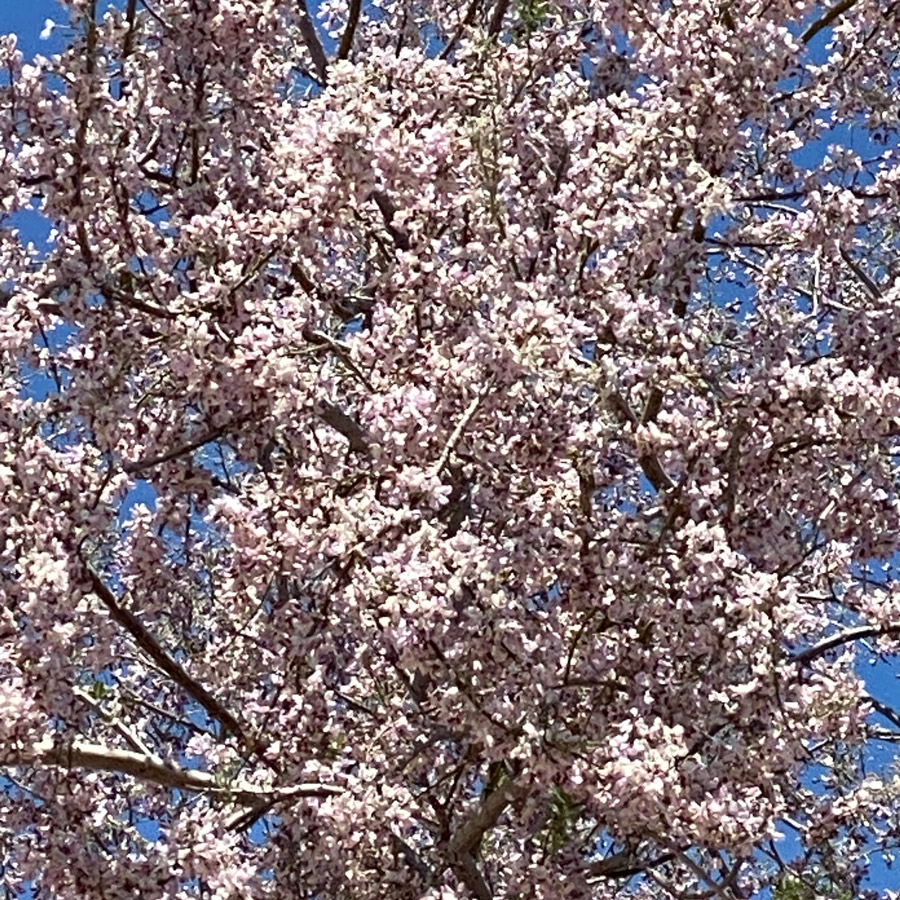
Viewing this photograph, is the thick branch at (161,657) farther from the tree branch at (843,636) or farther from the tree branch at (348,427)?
the tree branch at (843,636)

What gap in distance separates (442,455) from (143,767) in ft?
7.99

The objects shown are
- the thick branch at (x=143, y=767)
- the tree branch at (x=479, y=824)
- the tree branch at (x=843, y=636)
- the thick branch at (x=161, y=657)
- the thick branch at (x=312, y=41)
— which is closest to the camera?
the thick branch at (x=143, y=767)

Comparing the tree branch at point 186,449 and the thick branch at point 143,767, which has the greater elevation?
the tree branch at point 186,449

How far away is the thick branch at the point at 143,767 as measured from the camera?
6.65 m

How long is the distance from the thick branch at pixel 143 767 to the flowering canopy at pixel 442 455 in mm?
26

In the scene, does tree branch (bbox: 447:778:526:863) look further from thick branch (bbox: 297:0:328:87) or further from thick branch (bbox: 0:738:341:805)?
thick branch (bbox: 297:0:328:87)

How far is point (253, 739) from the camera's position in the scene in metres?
7.27

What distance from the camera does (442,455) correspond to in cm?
638

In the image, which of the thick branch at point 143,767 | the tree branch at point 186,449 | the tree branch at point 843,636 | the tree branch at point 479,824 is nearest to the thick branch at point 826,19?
the tree branch at point 843,636

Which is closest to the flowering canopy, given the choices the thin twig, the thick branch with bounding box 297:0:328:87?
the thin twig

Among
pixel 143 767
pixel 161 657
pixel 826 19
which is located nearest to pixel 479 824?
pixel 143 767

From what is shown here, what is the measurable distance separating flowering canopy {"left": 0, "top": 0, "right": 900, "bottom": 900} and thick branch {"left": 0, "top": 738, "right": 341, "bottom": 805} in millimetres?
26

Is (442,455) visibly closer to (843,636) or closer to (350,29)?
(843,636)

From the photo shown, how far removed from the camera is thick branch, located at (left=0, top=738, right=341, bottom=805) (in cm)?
665
